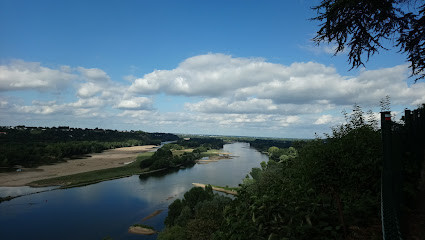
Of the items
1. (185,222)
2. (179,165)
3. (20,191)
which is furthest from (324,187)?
(179,165)

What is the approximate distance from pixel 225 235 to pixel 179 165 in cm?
9984

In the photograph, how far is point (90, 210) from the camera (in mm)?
44844

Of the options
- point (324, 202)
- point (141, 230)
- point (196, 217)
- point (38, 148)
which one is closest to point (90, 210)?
point (141, 230)

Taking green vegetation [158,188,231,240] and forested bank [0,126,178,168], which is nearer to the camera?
green vegetation [158,188,231,240]

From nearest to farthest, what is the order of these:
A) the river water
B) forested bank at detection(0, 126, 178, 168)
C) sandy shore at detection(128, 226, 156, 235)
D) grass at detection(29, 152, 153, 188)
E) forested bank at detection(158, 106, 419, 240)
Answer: forested bank at detection(158, 106, 419, 240), sandy shore at detection(128, 226, 156, 235), the river water, grass at detection(29, 152, 153, 188), forested bank at detection(0, 126, 178, 168)

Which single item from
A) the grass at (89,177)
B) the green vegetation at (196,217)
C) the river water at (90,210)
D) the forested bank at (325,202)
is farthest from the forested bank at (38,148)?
the forested bank at (325,202)

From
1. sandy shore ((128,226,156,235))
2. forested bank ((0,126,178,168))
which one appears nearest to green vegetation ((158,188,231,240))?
sandy shore ((128,226,156,235))

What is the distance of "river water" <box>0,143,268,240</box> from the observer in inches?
1374

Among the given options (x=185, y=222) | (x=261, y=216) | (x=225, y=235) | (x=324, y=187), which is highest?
(x=324, y=187)

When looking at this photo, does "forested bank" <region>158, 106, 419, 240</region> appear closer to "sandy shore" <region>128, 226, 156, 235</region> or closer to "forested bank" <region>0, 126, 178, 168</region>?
"sandy shore" <region>128, 226, 156, 235</region>

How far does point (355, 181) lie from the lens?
656 centimetres

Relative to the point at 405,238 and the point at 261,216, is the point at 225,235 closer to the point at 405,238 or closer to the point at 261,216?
the point at 261,216

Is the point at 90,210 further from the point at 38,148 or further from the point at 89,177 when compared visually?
the point at 38,148

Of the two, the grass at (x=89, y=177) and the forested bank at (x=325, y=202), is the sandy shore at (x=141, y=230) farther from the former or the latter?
the grass at (x=89, y=177)
